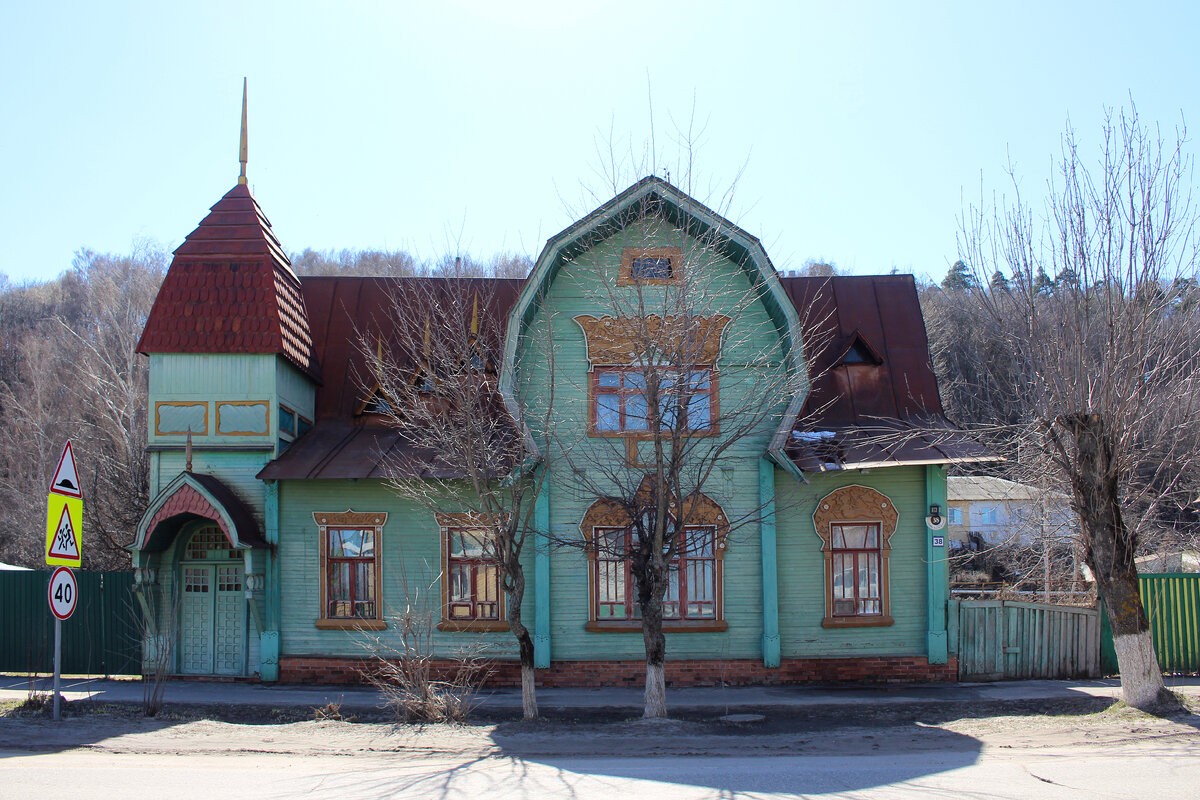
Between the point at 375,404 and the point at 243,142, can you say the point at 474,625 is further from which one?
the point at 243,142

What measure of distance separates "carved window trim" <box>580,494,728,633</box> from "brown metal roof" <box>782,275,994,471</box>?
166cm

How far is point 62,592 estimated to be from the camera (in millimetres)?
10734

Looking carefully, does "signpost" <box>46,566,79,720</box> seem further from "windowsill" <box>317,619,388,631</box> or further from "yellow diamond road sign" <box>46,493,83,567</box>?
"windowsill" <box>317,619,388,631</box>

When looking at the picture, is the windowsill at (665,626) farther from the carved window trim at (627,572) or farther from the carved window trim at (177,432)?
the carved window trim at (177,432)

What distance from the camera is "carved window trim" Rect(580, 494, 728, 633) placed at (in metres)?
14.9

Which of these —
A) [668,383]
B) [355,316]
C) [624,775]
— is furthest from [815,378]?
[355,316]

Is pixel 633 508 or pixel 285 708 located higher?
pixel 633 508

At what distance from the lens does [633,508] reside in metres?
11.6

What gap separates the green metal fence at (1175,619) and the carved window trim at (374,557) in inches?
462

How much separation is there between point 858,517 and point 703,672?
11.5ft

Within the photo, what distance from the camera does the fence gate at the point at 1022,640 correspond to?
1517 centimetres

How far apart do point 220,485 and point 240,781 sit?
735 centimetres

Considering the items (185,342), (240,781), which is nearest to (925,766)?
(240,781)

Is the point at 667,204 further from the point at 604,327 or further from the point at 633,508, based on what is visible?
the point at 633,508
